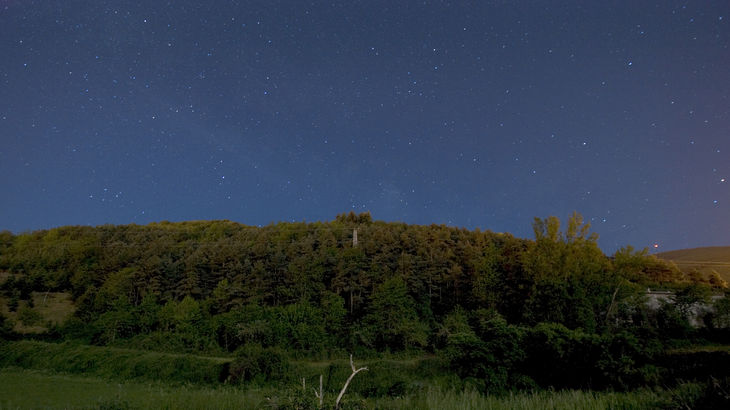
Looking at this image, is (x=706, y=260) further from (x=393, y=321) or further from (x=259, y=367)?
(x=259, y=367)

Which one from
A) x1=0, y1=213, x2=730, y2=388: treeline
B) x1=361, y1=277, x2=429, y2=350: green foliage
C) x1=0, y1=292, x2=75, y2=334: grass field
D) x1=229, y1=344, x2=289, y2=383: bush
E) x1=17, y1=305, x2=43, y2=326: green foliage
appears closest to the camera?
x1=0, y1=213, x2=730, y2=388: treeline

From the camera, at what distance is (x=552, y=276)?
2914 centimetres

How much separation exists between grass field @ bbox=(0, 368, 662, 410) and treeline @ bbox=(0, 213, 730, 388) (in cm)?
602

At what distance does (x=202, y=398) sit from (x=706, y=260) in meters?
59.6

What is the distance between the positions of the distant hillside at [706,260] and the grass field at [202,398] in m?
43.4

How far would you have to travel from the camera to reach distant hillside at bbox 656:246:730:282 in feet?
139

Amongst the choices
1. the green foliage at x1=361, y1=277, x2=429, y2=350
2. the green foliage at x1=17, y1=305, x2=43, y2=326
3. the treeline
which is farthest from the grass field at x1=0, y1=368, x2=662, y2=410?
the green foliage at x1=361, y1=277, x2=429, y2=350

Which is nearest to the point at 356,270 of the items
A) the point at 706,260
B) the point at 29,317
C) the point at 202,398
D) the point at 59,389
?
the point at 59,389

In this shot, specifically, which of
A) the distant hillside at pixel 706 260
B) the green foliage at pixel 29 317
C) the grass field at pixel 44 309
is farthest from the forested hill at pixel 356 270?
the distant hillside at pixel 706 260

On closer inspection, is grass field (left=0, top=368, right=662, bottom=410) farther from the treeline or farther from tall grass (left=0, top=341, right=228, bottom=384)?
the treeline

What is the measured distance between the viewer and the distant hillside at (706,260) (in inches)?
1671

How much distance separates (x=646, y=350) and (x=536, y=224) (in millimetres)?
18353

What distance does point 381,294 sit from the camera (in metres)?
32.6

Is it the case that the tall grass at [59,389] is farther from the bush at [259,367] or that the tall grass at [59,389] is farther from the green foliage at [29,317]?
the green foliage at [29,317]
